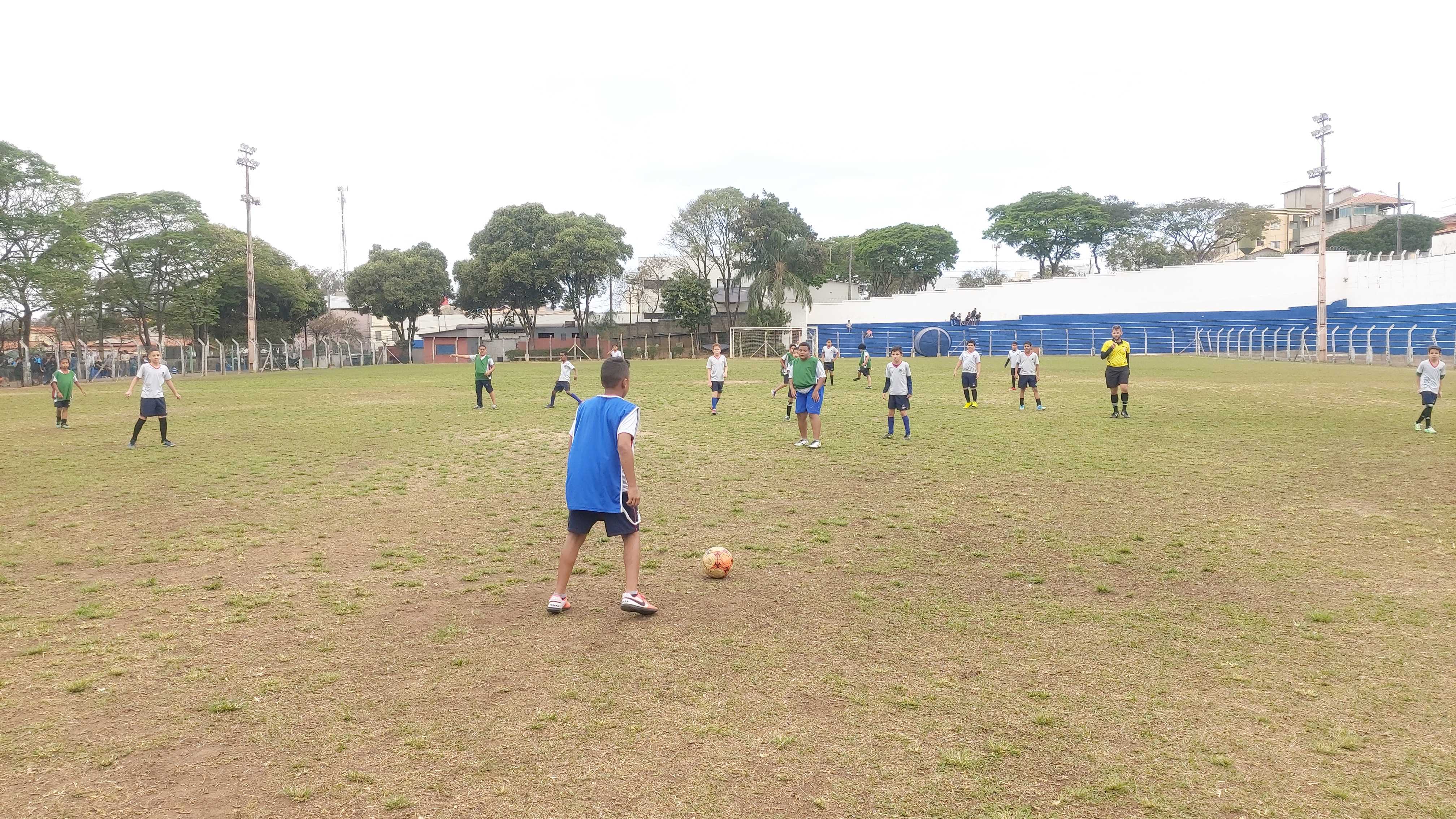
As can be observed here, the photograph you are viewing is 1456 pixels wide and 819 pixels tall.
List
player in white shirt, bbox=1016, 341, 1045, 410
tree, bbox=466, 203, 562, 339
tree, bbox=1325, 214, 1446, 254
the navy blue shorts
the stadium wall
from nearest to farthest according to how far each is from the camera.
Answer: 1. the navy blue shorts
2. player in white shirt, bbox=1016, 341, 1045, 410
3. the stadium wall
4. tree, bbox=466, 203, 562, 339
5. tree, bbox=1325, 214, 1446, 254

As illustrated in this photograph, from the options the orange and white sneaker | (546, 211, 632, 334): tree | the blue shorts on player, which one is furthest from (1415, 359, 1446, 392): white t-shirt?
(546, 211, 632, 334): tree

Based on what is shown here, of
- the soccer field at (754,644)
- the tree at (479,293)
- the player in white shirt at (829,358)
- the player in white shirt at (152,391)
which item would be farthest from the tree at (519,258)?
the soccer field at (754,644)

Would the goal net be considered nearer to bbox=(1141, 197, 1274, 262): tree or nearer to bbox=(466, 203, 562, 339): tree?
bbox=(466, 203, 562, 339): tree

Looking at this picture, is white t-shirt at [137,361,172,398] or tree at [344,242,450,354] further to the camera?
tree at [344,242,450,354]

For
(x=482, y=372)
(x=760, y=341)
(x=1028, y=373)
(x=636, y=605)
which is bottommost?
(x=636, y=605)

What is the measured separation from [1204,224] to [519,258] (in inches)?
2364

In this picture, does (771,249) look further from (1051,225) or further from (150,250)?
(150,250)

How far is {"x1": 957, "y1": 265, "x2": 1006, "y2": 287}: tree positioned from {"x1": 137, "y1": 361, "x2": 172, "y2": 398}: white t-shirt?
7721cm

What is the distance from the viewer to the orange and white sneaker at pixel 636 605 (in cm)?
610

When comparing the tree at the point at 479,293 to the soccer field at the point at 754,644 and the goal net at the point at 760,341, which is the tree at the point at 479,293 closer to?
the goal net at the point at 760,341

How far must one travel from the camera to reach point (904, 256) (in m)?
84.8

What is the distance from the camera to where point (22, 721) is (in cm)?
451

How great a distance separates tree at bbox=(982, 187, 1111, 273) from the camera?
251 ft

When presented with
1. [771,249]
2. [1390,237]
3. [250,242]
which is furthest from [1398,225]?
[250,242]
